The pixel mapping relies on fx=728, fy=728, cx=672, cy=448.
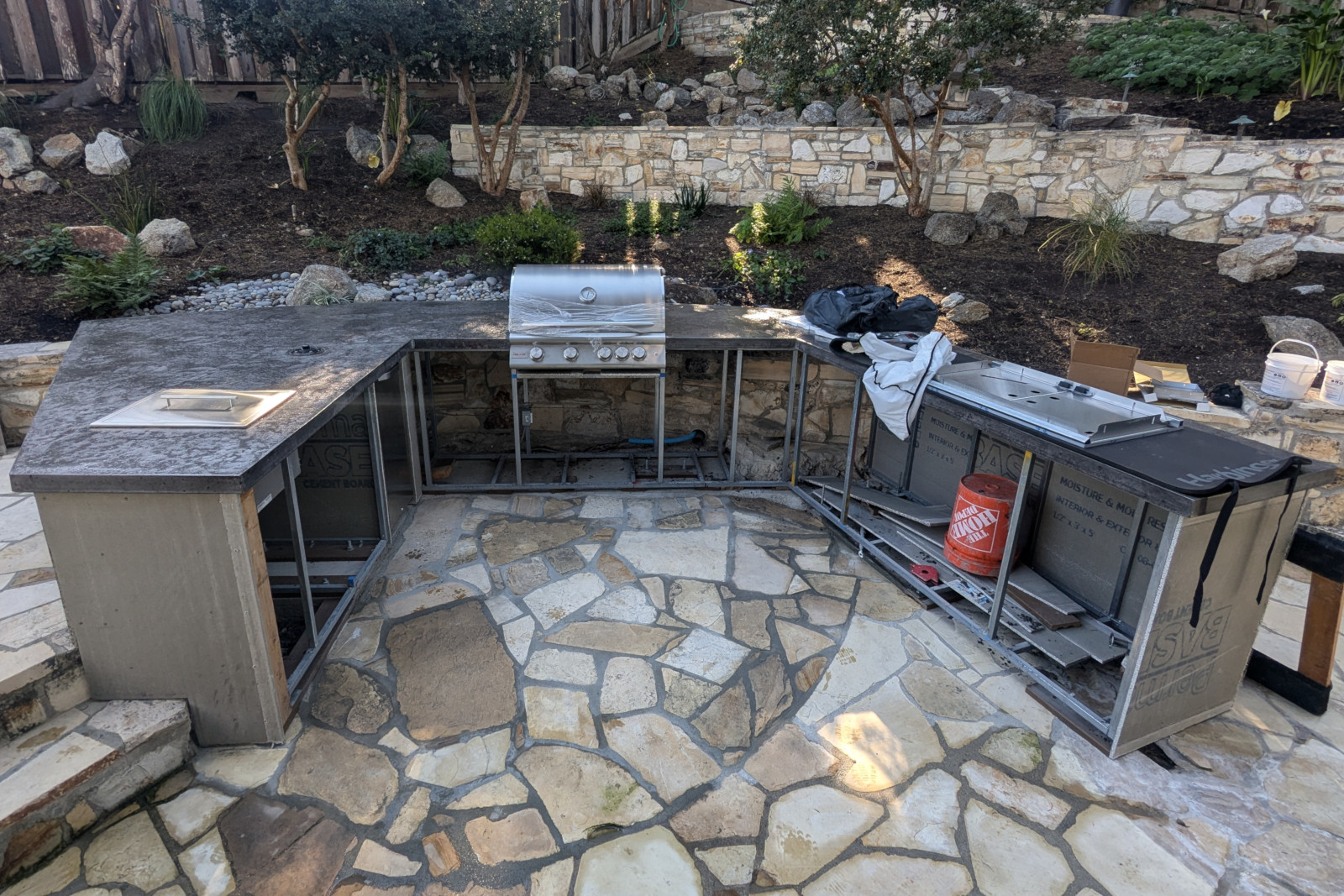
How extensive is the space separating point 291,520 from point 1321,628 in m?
3.99

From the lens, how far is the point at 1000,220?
6906 mm

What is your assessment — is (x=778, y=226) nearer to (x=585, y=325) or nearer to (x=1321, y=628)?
(x=585, y=325)

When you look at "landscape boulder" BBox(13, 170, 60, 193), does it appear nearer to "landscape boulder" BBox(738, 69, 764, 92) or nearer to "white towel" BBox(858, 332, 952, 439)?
"white towel" BBox(858, 332, 952, 439)

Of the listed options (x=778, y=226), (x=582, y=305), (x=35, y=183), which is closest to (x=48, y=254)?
(x=35, y=183)

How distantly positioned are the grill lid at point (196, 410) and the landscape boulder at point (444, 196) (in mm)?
4964

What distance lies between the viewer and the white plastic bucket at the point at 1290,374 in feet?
13.4

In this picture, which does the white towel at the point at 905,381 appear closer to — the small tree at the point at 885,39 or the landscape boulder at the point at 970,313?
the landscape boulder at the point at 970,313

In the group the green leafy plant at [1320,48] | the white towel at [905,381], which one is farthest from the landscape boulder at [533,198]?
the green leafy plant at [1320,48]

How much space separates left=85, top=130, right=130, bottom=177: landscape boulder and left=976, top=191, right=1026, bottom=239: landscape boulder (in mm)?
8194

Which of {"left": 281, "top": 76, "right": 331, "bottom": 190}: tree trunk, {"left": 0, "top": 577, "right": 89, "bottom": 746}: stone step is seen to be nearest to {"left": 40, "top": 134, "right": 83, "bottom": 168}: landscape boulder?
{"left": 281, "top": 76, "right": 331, "bottom": 190}: tree trunk

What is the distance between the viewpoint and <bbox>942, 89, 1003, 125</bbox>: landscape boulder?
8094 millimetres

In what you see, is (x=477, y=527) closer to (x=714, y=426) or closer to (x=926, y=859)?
(x=714, y=426)

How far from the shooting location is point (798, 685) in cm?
295

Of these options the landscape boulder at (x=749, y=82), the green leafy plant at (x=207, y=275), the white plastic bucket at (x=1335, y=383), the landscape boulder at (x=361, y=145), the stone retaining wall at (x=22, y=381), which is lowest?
the stone retaining wall at (x=22, y=381)
